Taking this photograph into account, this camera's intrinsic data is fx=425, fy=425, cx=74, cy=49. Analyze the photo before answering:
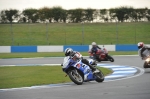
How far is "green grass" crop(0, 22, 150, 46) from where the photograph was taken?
149ft

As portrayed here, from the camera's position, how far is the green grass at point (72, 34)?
4550cm

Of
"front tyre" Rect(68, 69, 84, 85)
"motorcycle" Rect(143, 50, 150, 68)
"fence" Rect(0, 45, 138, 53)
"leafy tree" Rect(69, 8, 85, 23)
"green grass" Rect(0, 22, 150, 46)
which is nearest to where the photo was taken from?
"front tyre" Rect(68, 69, 84, 85)

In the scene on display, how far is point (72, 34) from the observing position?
161 ft

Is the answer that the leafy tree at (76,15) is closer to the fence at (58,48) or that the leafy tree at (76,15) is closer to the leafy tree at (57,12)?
the leafy tree at (57,12)

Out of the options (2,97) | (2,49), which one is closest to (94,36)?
(2,49)

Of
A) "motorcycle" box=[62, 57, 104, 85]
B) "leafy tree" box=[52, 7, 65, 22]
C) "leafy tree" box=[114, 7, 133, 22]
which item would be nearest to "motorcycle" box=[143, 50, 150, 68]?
"leafy tree" box=[114, 7, 133, 22]

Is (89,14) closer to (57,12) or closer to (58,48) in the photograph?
(57,12)

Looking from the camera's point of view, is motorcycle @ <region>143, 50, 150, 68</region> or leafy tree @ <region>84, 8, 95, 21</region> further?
leafy tree @ <region>84, 8, 95, 21</region>

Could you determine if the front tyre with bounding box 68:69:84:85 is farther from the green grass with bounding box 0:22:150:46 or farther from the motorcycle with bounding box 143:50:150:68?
the green grass with bounding box 0:22:150:46

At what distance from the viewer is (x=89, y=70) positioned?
1364 cm

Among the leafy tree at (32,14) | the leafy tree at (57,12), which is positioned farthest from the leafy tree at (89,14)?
the leafy tree at (32,14)

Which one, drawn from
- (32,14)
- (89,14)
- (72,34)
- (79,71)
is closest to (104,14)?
(89,14)

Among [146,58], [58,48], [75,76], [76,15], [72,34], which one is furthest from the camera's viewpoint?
[76,15]

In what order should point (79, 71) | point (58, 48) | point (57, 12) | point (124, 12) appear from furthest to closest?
1. point (57, 12)
2. point (58, 48)
3. point (124, 12)
4. point (79, 71)
